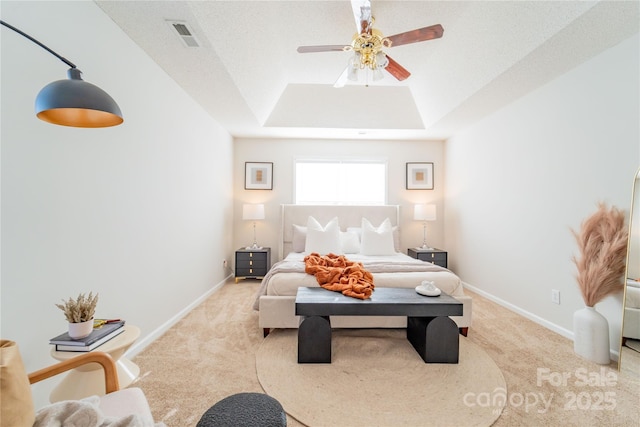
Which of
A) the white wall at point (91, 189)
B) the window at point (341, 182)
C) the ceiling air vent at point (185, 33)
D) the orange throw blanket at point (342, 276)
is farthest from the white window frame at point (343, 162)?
the ceiling air vent at point (185, 33)

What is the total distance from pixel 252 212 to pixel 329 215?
4.28ft

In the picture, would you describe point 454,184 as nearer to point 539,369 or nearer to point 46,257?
point 539,369

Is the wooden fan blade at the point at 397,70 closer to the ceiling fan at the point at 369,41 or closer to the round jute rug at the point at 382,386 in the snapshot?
the ceiling fan at the point at 369,41

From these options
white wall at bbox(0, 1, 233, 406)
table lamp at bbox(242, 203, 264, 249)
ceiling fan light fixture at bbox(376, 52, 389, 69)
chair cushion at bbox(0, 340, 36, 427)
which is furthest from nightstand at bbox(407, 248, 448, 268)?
chair cushion at bbox(0, 340, 36, 427)

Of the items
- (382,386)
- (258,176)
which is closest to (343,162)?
(258,176)

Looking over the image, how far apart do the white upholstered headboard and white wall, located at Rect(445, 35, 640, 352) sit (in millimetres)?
1324

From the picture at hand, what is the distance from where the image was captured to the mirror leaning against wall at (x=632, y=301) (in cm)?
202

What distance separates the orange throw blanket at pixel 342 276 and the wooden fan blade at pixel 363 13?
6.63 ft

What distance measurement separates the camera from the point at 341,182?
200 inches

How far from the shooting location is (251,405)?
3.51 feet

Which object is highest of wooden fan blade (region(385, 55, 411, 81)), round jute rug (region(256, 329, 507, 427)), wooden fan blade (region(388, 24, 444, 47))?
wooden fan blade (region(385, 55, 411, 81))

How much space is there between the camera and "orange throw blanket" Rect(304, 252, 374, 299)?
2.39 meters

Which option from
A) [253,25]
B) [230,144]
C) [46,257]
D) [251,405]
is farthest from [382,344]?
[230,144]

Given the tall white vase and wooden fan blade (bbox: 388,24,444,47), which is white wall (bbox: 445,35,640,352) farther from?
wooden fan blade (bbox: 388,24,444,47)
